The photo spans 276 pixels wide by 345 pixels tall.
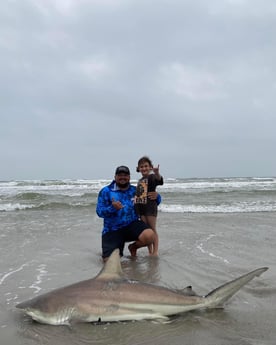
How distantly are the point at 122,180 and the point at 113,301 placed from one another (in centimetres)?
268

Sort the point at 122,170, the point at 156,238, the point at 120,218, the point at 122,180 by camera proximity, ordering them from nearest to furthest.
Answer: the point at 122,170 → the point at 122,180 → the point at 120,218 → the point at 156,238

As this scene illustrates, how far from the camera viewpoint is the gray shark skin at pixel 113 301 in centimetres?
310

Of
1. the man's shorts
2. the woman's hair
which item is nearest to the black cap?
the woman's hair

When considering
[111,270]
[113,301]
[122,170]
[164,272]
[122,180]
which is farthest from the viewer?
[122,180]

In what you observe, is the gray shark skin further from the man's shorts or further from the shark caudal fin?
the man's shorts

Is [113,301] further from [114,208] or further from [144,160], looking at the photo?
[144,160]

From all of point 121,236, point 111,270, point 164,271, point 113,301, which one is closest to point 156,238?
point 121,236

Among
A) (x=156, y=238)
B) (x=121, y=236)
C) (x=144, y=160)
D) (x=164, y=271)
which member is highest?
(x=144, y=160)

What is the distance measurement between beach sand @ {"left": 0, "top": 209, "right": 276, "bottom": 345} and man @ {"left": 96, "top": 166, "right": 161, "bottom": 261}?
0.35 meters

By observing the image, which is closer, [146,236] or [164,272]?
[164,272]

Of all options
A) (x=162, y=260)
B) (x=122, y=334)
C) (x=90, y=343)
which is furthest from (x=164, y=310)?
(x=162, y=260)

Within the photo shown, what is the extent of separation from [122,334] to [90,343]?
0.27 meters

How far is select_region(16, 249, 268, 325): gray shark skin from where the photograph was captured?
10.2 feet

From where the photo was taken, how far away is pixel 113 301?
124 inches
